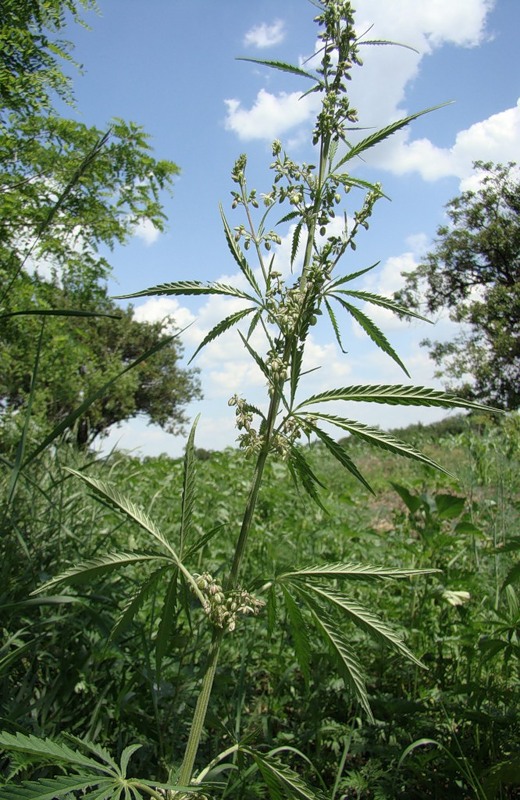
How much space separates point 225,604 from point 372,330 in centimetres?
64

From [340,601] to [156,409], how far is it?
82.7 ft

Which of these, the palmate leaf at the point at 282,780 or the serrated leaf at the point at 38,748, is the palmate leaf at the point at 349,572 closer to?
the palmate leaf at the point at 282,780

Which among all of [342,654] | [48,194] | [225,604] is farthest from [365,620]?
[48,194]

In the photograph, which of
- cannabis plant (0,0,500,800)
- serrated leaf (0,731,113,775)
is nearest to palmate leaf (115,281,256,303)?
cannabis plant (0,0,500,800)

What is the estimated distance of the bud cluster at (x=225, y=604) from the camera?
1.09m

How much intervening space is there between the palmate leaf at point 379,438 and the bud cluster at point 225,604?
371mm

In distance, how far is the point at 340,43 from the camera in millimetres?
1356

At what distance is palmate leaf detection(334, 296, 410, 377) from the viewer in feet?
4.03

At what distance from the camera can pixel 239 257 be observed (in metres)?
1.29

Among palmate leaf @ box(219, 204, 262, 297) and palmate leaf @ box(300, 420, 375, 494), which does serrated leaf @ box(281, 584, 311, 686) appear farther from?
palmate leaf @ box(219, 204, 262, 297)

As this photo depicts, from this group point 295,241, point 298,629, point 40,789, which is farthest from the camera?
point 295,241

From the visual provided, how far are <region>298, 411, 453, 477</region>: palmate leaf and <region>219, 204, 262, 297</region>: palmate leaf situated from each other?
1.05ft

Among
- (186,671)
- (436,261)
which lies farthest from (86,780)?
(436,261)

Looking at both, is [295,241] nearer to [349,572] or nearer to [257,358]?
[257,358]
